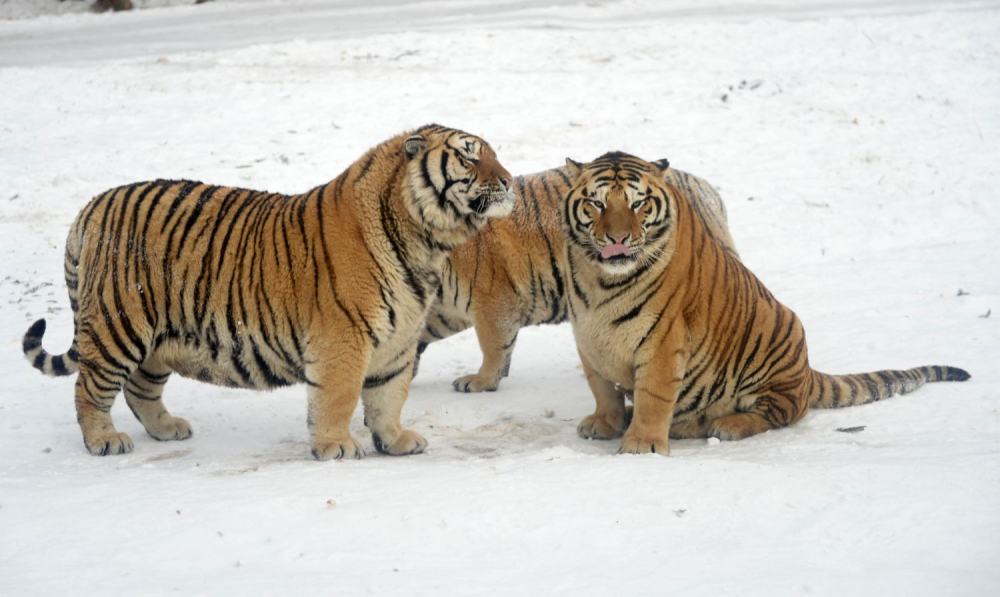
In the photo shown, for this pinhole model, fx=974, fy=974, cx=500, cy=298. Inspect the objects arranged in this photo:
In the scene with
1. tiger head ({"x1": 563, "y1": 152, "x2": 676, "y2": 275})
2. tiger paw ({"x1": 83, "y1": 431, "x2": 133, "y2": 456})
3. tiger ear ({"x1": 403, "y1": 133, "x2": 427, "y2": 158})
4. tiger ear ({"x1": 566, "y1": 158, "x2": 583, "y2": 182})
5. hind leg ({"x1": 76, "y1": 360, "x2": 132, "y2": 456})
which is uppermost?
tiger ear ({"x1": 403, "y1": 133, "x2": 427, "y2": 158})

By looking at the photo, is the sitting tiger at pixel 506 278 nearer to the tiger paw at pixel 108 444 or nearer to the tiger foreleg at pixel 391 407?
the tiger foreleg at pixel 391 407

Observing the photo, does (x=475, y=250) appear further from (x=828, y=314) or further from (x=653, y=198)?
Result: (x=828, y=314)

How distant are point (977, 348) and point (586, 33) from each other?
8.36 meters

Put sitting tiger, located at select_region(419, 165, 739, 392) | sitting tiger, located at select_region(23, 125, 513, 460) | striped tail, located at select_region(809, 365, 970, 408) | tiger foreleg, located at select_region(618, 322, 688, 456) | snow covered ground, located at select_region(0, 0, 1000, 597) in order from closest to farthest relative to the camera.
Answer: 1. snow covered ground, located at select_region(0, 0, 1000, 597)
2. sitting tiger, located at select_region(23, 125, 513, 460)
3. tiger foreleg, located at select_region(618, 322, 688, 456)
4. striped tail, located at select_region(809, 365, 970, 408)
5. sitting tiger, located at select_region(419, 165, 739, 392)

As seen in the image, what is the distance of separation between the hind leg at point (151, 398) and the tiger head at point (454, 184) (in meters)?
1.58

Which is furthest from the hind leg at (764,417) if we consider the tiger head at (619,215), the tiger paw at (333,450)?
the tiger paw at (333,450)

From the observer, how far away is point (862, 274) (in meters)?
7.89

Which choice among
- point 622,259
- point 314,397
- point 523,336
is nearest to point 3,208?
point 523,336

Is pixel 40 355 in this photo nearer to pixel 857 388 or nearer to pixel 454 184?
pixel 454 184

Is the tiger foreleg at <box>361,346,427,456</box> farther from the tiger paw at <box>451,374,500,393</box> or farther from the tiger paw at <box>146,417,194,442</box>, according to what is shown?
the tiger paw at <box>451,374,500,393</box>

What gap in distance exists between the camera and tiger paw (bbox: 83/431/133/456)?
4.58 metres

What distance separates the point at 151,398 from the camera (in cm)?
492

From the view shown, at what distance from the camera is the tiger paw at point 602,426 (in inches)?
195

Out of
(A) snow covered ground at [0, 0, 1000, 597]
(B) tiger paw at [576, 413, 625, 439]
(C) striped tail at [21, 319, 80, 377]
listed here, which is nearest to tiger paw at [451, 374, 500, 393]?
(A) snow covered ground at [0, 0, 1000, 597]
